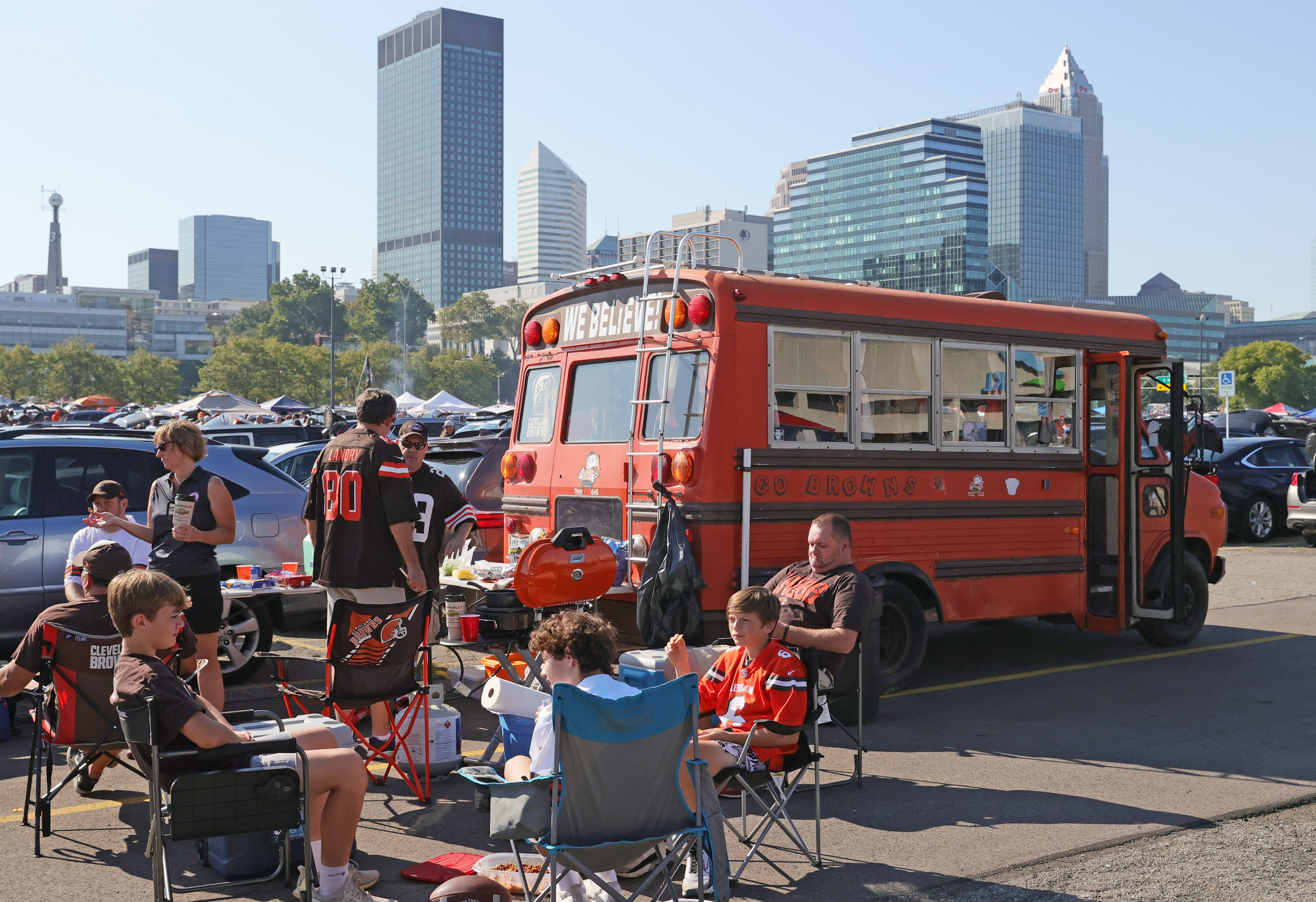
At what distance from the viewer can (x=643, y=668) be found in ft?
20.6

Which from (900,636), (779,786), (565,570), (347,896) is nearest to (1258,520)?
(900,636)

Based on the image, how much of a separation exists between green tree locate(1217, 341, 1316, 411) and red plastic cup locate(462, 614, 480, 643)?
315 ft

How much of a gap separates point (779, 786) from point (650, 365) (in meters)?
3.47

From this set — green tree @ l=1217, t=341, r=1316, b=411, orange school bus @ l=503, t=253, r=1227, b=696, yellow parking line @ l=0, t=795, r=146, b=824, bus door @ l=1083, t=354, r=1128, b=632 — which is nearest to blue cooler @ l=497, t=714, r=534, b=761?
yellow parking line @ l=0, t=795, r=146, b=824

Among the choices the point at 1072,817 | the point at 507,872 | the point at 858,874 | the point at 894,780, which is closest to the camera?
the point at 507,872

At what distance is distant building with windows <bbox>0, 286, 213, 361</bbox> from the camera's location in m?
166

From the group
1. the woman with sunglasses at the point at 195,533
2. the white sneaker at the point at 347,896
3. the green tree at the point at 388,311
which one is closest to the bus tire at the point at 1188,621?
the woman with sunglasses at the point at 195,533

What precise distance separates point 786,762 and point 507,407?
141ft

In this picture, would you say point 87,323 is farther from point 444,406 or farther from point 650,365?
point 650,365

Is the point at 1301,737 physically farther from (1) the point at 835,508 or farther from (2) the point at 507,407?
(2) the point at 507,407

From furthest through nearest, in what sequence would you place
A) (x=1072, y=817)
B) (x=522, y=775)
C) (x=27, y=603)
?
(x=27, y=603), (x=1072, y=817), (x=522, y=775)

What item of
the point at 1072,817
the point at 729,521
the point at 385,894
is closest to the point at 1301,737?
the point at 1072,817

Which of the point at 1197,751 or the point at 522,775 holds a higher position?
the point at 522,775

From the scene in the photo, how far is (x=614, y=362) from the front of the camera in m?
8.41
